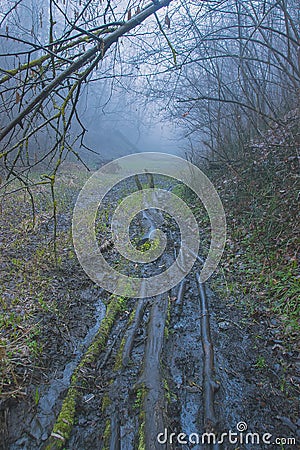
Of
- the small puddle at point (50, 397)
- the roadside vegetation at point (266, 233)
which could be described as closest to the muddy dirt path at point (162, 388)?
the small puddle at point (50, 397)

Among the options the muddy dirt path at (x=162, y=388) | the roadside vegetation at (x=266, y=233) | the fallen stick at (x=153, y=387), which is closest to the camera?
the fallen stick at (x=153, y=387)

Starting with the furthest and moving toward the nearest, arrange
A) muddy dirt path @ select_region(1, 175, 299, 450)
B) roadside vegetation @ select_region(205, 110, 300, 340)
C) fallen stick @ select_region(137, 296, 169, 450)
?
roadside vegetation @ select_region(205, 110, 300, 340)
muddy dirt path @ select_region(1, 175, 299, 450)
fallen stick @ select_region(137, 296, 169, 450)

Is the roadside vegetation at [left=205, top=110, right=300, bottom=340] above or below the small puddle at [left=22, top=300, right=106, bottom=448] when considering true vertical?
above

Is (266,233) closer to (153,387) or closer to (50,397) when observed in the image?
(153,387)

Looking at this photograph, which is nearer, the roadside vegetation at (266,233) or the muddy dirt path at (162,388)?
the muddy dirt path at (162,388)

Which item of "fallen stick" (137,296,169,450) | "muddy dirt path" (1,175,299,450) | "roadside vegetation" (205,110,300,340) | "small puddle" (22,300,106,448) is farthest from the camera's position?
"roadside vegetation" (205,110,300,340)

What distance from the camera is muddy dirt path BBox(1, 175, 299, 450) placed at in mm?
2757

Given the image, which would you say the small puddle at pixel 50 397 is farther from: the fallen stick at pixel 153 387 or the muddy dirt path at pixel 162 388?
the fallen stick at pixel 153 387

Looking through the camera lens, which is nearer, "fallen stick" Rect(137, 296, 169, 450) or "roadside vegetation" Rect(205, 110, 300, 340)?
"fallen stick" Rect(137, 296, 169, 450)

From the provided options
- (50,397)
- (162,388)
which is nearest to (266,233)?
(162,388)

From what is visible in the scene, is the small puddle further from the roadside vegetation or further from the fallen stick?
the roadside vegetation

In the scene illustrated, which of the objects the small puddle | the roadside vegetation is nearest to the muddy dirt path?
the small puddle

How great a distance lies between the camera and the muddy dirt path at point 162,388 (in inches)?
109

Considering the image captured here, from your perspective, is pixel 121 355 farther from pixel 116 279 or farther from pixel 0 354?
pixel 116 279
